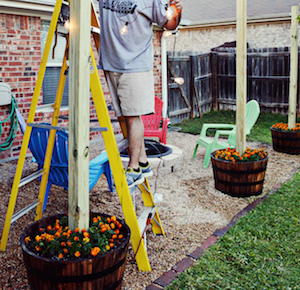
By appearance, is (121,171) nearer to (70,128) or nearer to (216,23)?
(70,128)

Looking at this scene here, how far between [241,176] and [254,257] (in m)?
1.55

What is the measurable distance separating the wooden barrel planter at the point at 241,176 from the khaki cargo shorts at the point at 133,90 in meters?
2.12

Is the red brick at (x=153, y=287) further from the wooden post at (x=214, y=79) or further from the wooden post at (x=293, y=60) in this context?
the wooden post at (x=214, y=79)

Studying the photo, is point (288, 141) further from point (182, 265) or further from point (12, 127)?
point (12, 127)

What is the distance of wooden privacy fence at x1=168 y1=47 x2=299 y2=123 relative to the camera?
10.6 meters

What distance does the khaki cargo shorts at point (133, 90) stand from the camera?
2.62 meters

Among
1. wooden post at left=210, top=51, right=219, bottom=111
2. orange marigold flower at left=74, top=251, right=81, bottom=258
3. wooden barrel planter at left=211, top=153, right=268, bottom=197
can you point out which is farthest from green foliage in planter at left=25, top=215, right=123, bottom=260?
wooden post at left=210, top=51, right=219, bottom=111

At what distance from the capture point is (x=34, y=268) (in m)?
1.98

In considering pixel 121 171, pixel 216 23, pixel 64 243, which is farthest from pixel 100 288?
pixel 216 23

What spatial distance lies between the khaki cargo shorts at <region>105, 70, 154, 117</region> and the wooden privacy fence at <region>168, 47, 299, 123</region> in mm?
7486

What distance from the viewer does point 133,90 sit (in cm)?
262

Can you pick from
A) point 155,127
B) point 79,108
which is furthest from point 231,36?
point 79,108

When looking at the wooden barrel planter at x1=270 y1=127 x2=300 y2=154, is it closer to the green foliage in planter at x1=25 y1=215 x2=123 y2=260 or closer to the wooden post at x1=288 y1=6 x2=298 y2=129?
the wooden post at x1=288 y1=6 x2=298 y2=129

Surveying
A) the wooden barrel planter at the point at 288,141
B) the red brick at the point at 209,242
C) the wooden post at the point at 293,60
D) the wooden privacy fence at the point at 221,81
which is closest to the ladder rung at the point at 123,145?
the red brick at the point at 209,242
